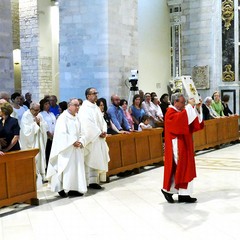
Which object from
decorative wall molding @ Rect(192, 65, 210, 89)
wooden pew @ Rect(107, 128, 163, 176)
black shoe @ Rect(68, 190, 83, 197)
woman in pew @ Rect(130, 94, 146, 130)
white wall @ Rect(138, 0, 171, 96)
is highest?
white wall @ Rect(138, 0, 171, 96)

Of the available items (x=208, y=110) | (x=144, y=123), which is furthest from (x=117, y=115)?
(x=208, y=110)

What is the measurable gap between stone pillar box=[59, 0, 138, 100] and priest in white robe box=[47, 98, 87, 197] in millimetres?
5261

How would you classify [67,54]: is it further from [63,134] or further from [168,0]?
[168,0]

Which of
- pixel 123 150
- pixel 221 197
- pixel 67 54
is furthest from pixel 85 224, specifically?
pixel 67 54

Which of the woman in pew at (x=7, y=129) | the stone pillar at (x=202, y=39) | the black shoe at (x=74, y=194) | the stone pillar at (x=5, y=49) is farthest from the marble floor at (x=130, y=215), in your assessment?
the stone pillar at (x=202, y=39)

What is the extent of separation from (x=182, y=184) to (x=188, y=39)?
1179 cm

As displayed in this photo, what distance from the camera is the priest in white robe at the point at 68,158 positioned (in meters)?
7.73

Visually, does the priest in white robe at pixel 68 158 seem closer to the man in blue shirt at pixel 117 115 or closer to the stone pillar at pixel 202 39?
the man in blue shirt at pixel 117 115

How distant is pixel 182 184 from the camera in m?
7.10

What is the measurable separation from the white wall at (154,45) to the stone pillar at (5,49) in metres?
7.70

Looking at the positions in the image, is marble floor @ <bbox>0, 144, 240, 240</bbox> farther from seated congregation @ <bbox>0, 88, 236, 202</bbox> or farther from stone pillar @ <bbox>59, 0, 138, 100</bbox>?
stone pillar @ <bbox>59, 0, 138, 100</bbox>

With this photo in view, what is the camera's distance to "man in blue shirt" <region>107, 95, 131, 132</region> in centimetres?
980

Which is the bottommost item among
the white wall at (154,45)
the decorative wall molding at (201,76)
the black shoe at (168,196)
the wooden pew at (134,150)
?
the black shoe at (168,196)

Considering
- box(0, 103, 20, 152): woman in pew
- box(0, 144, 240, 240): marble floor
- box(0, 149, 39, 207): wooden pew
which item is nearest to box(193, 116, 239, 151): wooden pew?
box(0, 144, 240, 240): marble floor
